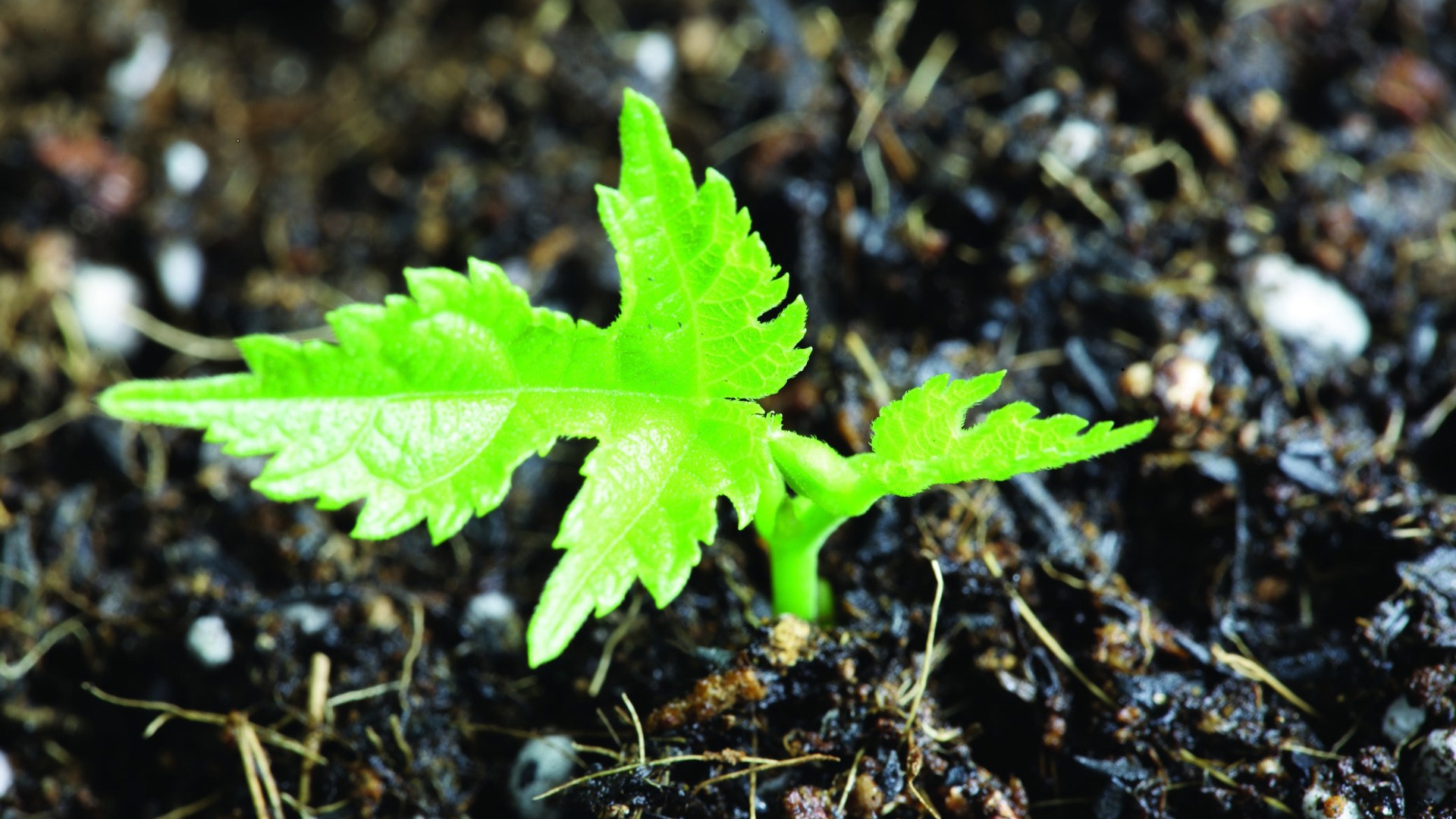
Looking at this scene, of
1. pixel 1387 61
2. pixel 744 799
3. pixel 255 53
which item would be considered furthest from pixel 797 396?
pixel 255 53

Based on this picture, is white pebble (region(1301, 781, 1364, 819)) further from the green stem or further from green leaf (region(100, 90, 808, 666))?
green leaf (region(100, 90, 808, 666))

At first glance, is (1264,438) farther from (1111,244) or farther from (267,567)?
(267,567)

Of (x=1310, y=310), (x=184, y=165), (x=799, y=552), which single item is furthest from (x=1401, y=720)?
(x=184, y=165)

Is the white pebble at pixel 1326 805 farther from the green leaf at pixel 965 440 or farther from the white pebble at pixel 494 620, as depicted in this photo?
the white pebble at pixel 494 620

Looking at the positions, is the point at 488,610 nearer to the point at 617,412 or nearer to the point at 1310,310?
the point at 617,412

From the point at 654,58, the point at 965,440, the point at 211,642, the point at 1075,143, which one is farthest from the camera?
the point at 654,58

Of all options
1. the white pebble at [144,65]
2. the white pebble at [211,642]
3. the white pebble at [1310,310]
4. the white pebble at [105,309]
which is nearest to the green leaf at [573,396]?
the white pebble at [211,642]
